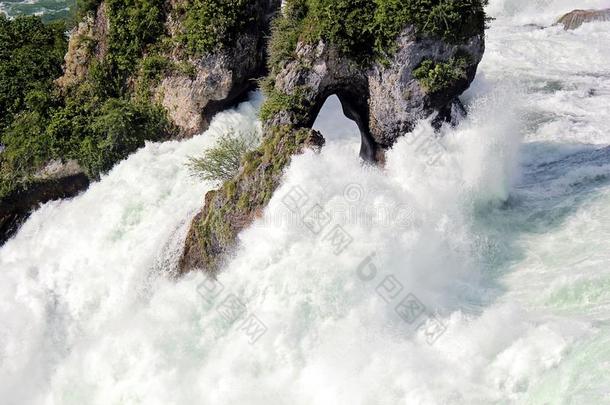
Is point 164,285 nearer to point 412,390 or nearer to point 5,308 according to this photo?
point 5,308

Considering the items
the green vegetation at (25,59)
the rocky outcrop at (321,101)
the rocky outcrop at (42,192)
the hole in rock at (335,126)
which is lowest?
the rocky outcrop at (42,192)

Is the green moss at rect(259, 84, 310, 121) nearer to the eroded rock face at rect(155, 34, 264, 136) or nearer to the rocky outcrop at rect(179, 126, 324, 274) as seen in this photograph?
the rocky outcrop at rect(179, 126, 324, 274)

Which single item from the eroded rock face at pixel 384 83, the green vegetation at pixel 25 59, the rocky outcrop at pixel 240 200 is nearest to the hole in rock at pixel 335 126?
the eroded rock face at pixel 384 83

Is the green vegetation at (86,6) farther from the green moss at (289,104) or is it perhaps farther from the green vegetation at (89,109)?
the green moss at (289,104)

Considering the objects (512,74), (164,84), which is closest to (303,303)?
(164,84)

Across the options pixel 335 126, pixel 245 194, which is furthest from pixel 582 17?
pixel 245 194

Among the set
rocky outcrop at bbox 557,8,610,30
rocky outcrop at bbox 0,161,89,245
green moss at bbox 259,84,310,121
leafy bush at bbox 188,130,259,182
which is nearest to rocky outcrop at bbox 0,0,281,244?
rocky outcrop at bbox 0,161,89,245
